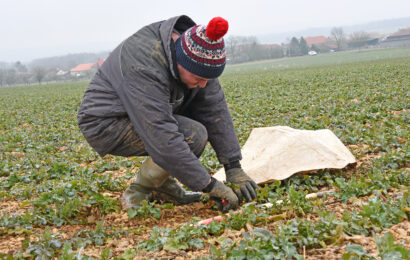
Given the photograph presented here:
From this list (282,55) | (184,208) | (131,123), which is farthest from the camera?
(282,55)

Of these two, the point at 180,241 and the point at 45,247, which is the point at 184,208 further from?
the point at 45,247

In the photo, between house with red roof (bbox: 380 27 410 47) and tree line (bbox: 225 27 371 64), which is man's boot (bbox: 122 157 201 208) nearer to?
tree line (bbox: 225 27 371 64)

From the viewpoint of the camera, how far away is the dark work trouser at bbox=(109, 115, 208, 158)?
11.2 ft

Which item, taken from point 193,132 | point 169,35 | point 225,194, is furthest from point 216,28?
point 225,194

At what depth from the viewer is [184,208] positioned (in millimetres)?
3820

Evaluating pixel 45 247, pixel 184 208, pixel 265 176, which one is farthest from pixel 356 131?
pixel 45 247

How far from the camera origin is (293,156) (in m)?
4.12

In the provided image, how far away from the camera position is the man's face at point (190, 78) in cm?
306

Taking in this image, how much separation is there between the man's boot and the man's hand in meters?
0.60

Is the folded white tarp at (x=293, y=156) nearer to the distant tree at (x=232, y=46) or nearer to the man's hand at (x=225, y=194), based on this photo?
the man's hand at (x=225, y=194)

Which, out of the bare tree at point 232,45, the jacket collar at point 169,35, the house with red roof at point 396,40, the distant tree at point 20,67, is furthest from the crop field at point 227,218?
the distant tree at point 20,67

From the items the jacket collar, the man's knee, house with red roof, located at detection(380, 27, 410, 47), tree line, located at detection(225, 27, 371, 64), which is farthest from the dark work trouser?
house with red roof, located at detection(380, 27, 410, 47)

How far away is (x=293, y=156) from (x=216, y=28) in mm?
1855

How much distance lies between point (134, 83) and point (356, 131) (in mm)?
4168
